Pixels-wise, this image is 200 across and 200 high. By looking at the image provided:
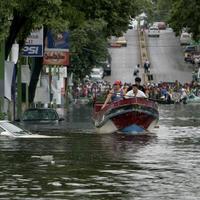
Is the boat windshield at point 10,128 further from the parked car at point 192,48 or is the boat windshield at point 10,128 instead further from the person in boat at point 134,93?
the parked car at point 192,48

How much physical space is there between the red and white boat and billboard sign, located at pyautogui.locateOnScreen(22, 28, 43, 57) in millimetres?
9532

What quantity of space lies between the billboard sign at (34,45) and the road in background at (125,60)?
63.9 metres

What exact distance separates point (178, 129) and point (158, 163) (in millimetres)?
17274

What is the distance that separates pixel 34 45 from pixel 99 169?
80.5 feet

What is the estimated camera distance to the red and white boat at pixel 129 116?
107 feet

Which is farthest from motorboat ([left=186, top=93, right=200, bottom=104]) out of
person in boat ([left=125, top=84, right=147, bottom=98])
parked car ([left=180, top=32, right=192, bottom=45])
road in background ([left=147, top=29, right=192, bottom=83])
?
person in boat ([left=125, top=84, right=147, bottom=98])

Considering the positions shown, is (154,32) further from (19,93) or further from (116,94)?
(116,94)

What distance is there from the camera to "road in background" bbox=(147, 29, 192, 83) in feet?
371

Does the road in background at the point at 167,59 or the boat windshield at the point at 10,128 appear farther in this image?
the road in background at the point at 167,59

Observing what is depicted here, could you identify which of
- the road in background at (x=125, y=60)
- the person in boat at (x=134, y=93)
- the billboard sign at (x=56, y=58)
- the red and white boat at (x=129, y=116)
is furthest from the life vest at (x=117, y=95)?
the road in background at (x=125, y=60)

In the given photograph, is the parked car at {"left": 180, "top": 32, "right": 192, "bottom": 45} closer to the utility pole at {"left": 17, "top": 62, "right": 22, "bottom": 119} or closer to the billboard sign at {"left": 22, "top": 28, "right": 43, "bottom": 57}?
the utility pole at {"left": 17, "top": 62, "right": 22, "bottom": 119}

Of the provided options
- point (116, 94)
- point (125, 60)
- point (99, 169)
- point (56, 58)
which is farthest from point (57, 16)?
point (125, 60)

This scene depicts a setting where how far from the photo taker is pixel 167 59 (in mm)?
122438

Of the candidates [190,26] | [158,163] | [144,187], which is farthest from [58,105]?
[144,187]
